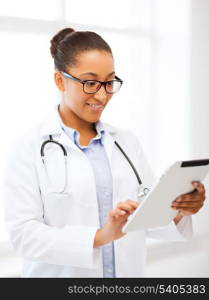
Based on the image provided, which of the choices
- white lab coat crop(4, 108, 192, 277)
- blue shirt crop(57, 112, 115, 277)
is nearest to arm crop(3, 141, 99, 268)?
white lab coat crop(4, 108, 192, 277)

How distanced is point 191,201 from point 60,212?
0.41 meters

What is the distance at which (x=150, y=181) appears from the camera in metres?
1.68

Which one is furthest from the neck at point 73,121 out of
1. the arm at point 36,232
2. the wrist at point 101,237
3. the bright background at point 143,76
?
the bright background at point 143,76

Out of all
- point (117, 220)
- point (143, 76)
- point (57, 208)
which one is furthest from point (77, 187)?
point (143, 76)

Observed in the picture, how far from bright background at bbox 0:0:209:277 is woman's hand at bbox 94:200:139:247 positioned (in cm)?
111

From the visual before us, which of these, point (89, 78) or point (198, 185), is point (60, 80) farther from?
point (198, 185)

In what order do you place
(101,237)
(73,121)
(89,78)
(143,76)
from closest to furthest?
(101,237) < (89,78) < (73,121) < (143,76)

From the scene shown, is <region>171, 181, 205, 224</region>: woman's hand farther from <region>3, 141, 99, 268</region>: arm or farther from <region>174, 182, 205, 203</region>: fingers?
<region>3, 141, 99, 268</region>: arm

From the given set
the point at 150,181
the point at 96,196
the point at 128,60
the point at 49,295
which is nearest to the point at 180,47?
the point at 128,60

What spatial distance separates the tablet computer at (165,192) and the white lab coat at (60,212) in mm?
175

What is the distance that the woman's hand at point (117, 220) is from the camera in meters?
1.29

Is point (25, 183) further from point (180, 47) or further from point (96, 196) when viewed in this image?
point (180, 47)

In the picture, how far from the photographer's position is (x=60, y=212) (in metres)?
1.45

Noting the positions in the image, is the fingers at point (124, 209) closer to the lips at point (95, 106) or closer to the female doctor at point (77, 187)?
the female doctor at point (77, 187)
